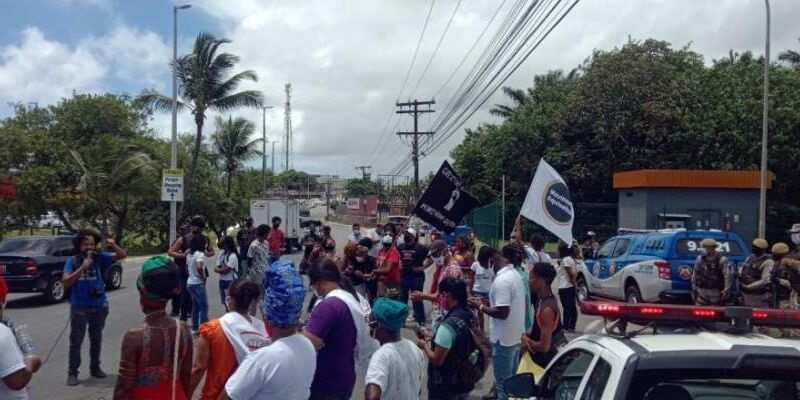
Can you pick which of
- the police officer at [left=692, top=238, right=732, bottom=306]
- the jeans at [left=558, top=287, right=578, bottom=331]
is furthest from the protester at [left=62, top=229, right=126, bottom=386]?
the police officer at [left=692, top=238, right=732, bottom=306]

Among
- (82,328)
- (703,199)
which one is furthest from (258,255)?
(703,199)

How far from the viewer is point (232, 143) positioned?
51031mm

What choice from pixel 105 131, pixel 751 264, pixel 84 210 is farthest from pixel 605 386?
pixel 105 131

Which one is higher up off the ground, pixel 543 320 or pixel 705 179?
pixel 705 179

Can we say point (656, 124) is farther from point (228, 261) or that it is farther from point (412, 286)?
point (228, 261)

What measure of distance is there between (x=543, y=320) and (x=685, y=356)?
9.59 ft

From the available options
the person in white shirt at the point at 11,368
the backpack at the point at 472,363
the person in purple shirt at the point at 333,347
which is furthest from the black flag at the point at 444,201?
the person in white shirt at the point at 11,368

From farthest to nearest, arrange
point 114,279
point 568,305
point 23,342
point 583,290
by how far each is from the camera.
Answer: point 114,279 → point 583,290 → point 568,305 → point 23,342

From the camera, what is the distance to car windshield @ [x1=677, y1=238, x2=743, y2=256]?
13898mm

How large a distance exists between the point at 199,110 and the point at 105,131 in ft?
29.0

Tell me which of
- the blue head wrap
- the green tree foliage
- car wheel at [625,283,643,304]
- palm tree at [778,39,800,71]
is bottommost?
car wheel at [625,283,643,304]

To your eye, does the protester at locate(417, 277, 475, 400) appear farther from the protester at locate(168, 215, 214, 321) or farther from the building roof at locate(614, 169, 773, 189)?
the building roof at locate(614, 169, 773, 189)

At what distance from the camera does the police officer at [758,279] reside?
34.5 feet

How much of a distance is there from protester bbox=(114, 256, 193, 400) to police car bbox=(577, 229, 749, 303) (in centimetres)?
1015
